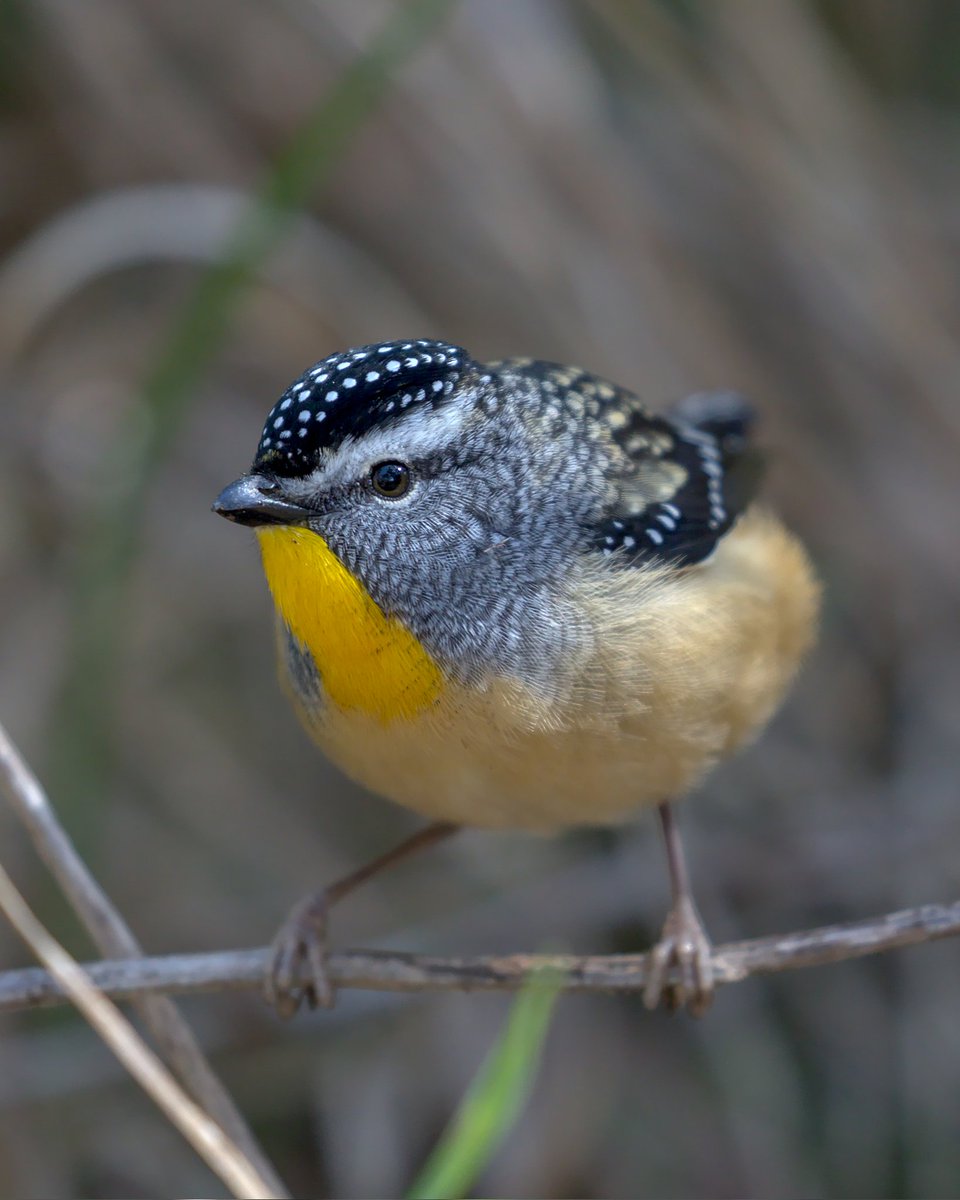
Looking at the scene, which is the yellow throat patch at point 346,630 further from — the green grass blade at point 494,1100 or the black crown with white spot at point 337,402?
the green grass blade at point 494,1100

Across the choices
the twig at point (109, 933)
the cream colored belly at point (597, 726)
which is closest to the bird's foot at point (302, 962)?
the twig at point (109, 933)

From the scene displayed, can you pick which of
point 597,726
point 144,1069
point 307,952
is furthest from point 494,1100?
point 307,952

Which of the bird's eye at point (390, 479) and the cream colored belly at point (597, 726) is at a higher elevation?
the bird's eye at point (390, 479)

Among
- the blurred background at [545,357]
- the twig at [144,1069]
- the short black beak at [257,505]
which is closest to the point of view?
the twig at [144,1069]

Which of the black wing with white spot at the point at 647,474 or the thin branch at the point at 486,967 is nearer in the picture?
the thin branch at the point at 486,967

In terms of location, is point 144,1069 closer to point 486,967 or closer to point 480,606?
point 486,967

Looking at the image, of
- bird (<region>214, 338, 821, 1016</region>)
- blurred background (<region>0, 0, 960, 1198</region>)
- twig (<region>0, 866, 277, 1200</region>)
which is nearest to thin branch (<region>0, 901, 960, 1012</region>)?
bird (<region>214, 338, 821, 1016</region>)

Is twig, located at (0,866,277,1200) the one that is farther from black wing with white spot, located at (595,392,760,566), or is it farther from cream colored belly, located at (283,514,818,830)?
black wing with white spot, located at (595,392,760,566)
